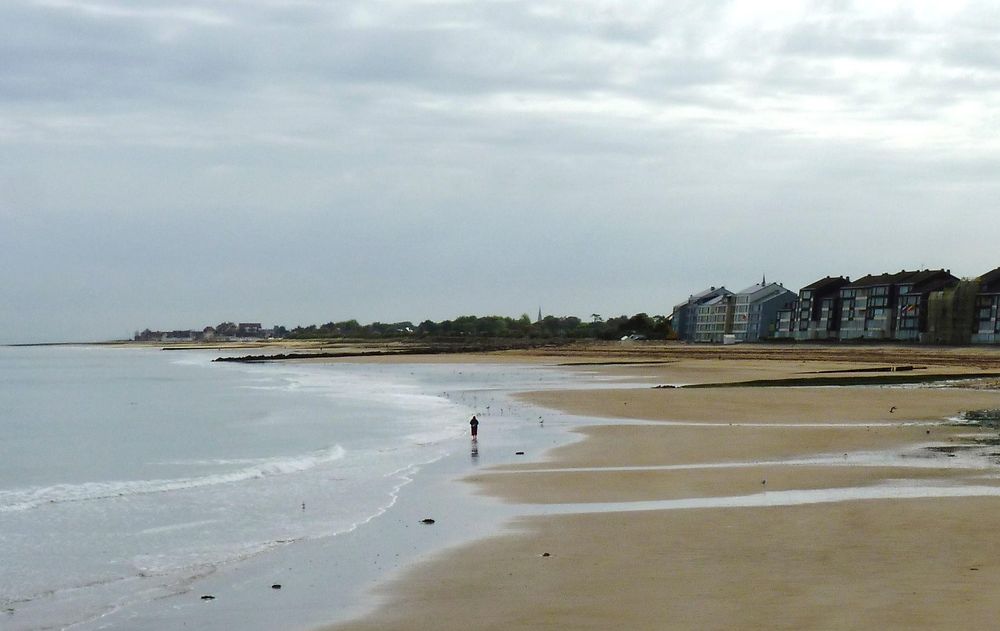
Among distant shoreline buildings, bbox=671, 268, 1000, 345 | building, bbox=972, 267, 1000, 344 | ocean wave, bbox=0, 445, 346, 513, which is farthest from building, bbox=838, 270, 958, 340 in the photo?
ocean wave, bbox=0, 445, 346, 513

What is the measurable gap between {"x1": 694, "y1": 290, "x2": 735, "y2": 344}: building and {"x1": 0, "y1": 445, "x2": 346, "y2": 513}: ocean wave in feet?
464

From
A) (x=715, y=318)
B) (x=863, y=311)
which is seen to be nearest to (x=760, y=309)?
(x=715, y=318)

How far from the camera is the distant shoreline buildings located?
119812mm

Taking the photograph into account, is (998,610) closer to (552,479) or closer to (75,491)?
(552,479)

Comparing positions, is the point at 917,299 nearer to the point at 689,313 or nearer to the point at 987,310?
the point at 987,310

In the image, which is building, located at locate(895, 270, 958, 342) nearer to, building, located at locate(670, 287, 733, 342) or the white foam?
building, located at locate(670, 287, 733, 342)

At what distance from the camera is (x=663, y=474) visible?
20297 mm

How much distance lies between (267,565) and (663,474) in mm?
9741

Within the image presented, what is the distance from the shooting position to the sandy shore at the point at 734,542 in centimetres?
988

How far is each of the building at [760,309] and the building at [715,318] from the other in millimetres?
2700

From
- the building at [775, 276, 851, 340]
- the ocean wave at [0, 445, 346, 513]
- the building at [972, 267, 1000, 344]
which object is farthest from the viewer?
the building at [775, 276, 851, 340]

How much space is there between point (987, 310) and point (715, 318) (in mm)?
53618

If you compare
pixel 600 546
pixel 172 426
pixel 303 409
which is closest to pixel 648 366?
pixel 303 409

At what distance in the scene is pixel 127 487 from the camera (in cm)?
2036
